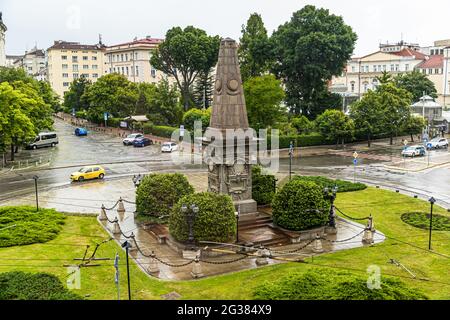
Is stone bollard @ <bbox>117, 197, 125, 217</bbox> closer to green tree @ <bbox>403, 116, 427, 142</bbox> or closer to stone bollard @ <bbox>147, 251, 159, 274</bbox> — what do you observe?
stone bollard @ <bbox>147, 251, 159, 274</bbox>

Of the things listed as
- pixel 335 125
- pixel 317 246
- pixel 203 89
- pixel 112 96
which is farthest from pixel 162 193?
pixel 112 96

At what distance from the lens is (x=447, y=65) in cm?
8638

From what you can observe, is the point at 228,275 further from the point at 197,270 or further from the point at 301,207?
the point at 301,207

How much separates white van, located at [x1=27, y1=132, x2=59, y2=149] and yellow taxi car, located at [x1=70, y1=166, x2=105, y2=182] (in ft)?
76.0

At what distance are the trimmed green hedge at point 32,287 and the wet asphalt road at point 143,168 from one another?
18.9m

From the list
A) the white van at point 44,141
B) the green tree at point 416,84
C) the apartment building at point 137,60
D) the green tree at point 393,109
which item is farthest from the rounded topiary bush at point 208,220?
the apartment building at point 137,60

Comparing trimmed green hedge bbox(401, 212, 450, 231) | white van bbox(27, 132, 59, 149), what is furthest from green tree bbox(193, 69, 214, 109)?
trimmed green hedge bbox(401, 212, 450, 231)

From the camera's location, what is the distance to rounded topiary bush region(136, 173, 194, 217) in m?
25.8

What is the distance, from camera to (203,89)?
76.6 m

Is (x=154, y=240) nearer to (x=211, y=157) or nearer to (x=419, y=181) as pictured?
(x=211, y=157)

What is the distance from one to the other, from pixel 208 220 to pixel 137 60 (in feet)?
284

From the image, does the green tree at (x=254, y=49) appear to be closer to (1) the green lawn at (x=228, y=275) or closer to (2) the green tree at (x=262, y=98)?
(2) the green tree at (x=262, y=98)
